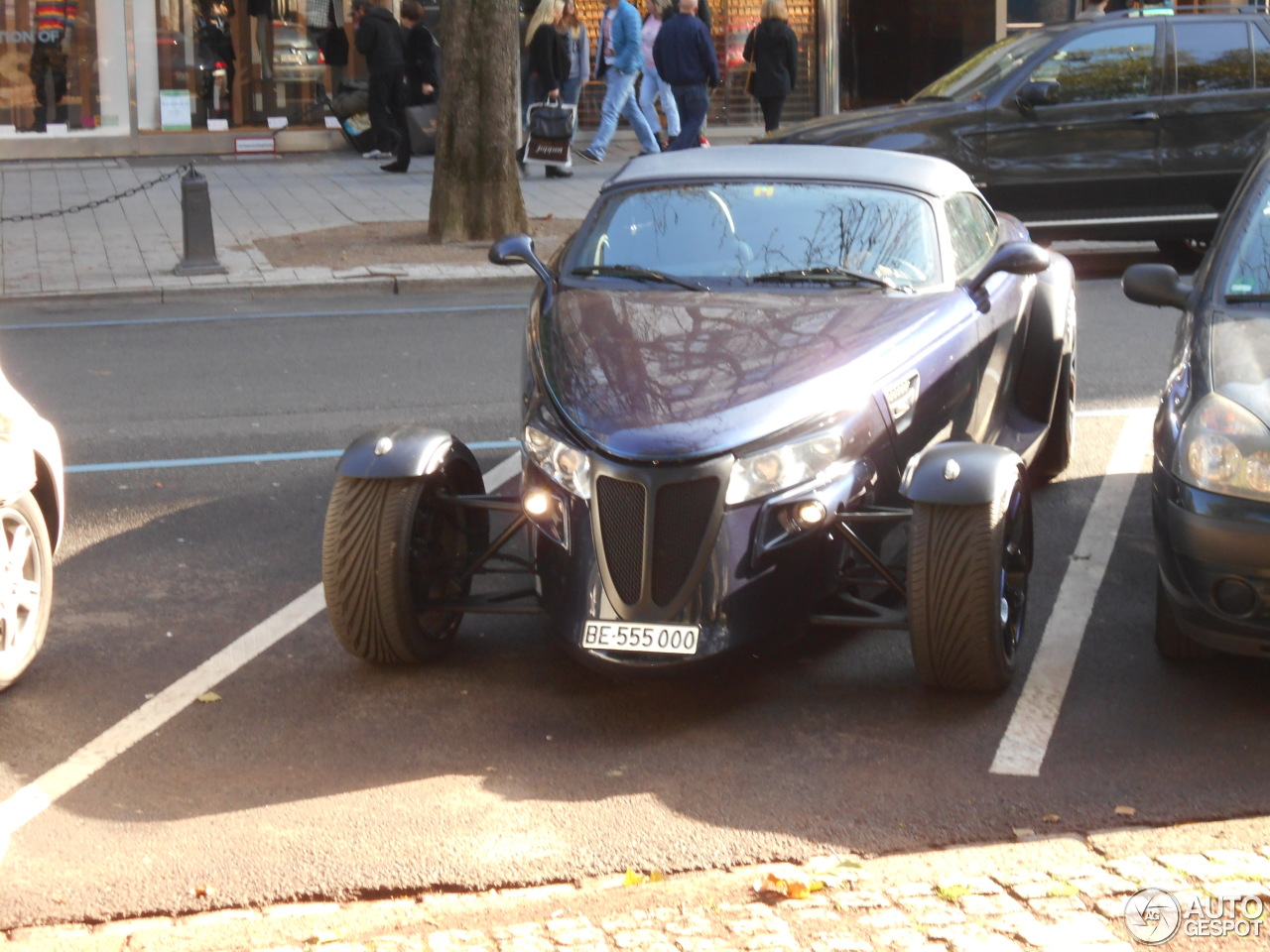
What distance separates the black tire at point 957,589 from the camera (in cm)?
503

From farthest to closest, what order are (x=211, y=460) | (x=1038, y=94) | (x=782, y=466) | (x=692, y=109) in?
1. (x=692, y=109)
2. (x=1038, y=94)
3. (x=211, y=460)
4. (x=782, y=466)

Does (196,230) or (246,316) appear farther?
(196,230)

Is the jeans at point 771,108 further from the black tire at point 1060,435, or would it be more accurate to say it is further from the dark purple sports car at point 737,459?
the dark purple sports car at point 737,459

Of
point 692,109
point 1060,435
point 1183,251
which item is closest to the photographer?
point 1060,435

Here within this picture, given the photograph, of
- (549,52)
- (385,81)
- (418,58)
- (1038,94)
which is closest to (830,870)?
(1038,94)

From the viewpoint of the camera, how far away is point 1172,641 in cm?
554

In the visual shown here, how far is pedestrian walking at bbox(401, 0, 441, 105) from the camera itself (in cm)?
2134

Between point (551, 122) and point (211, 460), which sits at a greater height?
point (551, 122)

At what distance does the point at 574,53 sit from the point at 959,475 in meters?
17.4

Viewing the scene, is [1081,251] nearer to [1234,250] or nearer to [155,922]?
[1234,250]

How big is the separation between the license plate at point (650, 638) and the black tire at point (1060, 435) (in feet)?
10.1

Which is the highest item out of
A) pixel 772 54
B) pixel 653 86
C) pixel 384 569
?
pixel 772 54

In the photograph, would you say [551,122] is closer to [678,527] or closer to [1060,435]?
[1060,435]

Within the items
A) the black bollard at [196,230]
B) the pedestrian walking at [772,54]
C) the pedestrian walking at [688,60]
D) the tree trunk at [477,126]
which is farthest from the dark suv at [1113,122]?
the pedestrian walking at [772,54]
